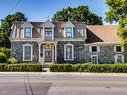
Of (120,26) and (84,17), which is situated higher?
(84,17)

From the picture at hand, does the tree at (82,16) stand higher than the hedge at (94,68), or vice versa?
the tree at (82,16)

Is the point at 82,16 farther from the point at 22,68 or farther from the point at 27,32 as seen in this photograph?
the point at 22,68

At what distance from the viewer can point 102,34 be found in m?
53.5

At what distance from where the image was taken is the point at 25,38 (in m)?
49.7

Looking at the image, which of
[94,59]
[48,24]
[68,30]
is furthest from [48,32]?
[94,59]

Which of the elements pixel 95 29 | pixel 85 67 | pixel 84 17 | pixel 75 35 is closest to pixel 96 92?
pixel 85 67

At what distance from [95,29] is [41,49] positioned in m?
11.0

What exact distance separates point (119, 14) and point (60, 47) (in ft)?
38.6

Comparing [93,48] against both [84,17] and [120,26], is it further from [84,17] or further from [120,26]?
[84,17]

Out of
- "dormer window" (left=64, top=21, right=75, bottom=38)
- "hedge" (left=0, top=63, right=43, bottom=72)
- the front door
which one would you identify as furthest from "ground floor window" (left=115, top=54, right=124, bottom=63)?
"hedge" (left=0, top=63, right=43, bottom=72)

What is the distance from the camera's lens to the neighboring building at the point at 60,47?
49.8 meters

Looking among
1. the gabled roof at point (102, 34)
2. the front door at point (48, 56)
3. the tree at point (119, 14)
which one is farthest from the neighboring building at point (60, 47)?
the tree at point (119, 14)

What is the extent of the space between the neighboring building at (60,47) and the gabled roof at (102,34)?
1.08m

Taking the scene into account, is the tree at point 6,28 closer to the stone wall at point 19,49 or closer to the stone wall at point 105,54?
the stone wall at point 19,49
